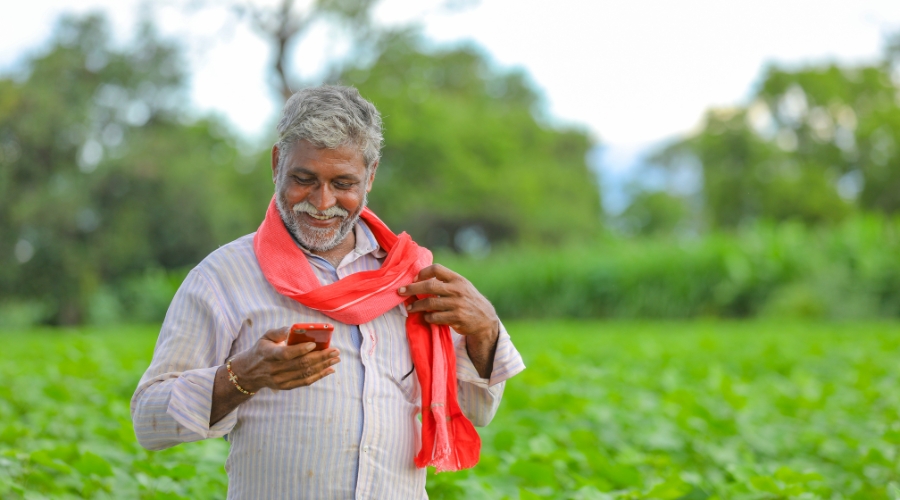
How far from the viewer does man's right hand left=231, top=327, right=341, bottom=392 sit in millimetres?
1870

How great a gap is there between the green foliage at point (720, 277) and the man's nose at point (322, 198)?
13015 millimetres

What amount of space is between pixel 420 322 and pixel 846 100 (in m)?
45.1

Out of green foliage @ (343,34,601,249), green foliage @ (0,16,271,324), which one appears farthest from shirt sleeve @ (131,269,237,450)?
green foliage @ (343,34,601,249)

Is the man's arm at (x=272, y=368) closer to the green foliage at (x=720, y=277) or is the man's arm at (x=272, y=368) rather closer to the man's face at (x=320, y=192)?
the man's face at (x=320, y=192)

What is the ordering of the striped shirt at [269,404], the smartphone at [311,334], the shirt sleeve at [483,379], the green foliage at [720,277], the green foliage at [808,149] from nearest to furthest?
the smartphone at [311,334], the striped shirt at [269,404], the shirt sleeve at [483,379], the green foliage at [720,277], the green foliage at [808,149]

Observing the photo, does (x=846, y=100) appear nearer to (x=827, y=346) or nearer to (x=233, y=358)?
(x=827, y=346)

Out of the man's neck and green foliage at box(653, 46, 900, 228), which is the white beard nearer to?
the man's neck

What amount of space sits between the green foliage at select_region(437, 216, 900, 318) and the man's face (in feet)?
42.5

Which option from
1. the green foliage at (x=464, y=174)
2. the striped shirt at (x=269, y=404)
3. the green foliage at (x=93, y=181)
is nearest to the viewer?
the striped shirt at (x=269, y=404)

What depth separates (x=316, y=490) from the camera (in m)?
2.08

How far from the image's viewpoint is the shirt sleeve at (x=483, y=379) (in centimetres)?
229

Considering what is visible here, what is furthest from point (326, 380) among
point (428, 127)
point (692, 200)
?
point (692, 200)

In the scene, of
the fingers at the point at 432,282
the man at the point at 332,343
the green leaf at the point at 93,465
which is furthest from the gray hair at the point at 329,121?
the green leaf at the point at 93,465

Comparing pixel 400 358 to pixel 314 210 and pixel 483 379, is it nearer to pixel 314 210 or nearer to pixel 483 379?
pixel 483 379
